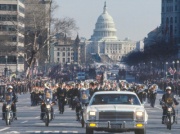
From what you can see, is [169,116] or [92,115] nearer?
[92,115]

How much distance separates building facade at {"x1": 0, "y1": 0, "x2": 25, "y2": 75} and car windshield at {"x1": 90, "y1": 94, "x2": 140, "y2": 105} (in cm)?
8028

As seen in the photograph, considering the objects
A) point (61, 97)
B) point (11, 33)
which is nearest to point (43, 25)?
point (11, 33)

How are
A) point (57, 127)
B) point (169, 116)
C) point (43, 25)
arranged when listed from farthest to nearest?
point (43, 25), point (57, 127), point (169, 116)

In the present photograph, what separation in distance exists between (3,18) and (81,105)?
302 feet

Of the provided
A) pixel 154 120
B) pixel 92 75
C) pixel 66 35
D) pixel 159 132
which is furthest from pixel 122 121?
pixel 92 75

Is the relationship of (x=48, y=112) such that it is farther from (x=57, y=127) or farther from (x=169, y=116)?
(x=169, y=116)

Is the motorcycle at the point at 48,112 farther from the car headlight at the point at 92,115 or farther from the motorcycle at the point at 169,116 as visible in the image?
the car headlight at the point at 92,115

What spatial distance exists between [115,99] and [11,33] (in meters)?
93.1

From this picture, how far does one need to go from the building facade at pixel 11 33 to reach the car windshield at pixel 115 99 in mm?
80282

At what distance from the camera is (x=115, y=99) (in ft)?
97.2

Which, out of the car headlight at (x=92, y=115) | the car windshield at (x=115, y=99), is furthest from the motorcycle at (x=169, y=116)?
the car headlight at (x=92, y=115)

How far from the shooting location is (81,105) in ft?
122

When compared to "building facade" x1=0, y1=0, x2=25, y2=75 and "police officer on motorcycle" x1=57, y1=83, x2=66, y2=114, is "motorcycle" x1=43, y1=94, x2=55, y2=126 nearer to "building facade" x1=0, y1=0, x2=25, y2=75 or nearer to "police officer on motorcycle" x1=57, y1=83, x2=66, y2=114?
"police officer on motorcycle" x1=57, y1=83, x2=66, y2=114

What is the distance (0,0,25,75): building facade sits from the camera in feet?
396
